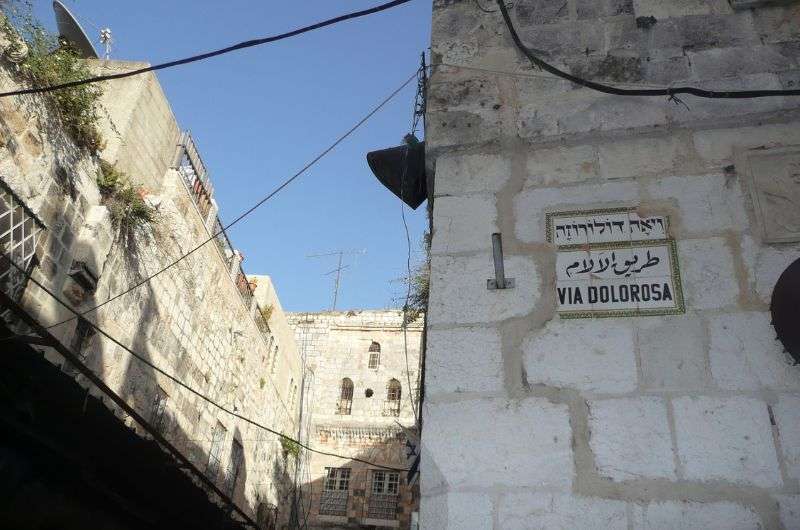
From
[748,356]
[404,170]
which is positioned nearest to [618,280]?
[748,356]

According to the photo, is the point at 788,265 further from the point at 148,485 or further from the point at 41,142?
the point at 148,485

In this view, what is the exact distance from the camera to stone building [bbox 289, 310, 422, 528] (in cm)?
1912

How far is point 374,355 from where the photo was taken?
22.2 m

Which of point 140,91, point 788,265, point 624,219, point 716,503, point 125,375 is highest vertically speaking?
point 140,91

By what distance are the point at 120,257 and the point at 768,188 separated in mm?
7057

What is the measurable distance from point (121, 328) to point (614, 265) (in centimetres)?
663

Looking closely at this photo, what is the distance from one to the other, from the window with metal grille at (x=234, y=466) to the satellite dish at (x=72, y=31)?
7321 mm

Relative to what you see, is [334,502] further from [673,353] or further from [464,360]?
[673,353]

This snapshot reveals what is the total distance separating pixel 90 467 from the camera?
6703 mm

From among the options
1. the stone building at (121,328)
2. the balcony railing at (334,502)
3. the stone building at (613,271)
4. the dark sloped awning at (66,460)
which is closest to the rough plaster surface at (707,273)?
the stone building at (613,271)

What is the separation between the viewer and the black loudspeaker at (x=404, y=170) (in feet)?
12.3

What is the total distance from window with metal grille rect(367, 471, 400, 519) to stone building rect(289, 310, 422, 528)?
0.09 feet

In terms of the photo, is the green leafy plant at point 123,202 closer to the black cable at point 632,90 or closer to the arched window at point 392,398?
the black cable at point 632,90

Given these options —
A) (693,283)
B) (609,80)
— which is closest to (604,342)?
(693,283)
